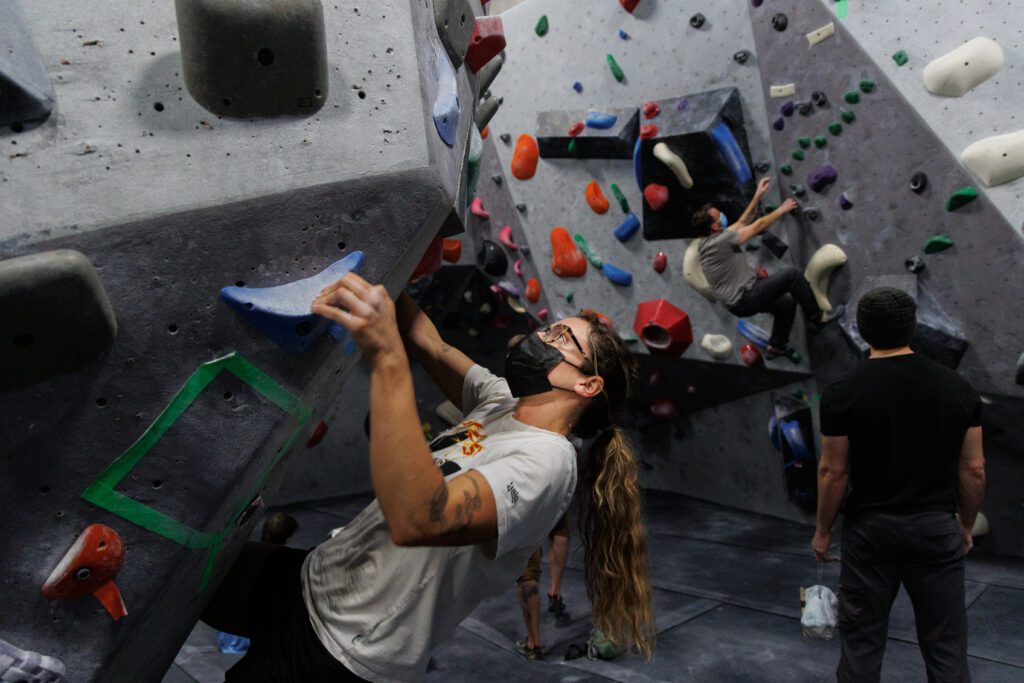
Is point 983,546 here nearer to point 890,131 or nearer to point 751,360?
point 751,360

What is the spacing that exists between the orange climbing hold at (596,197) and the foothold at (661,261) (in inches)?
17.7

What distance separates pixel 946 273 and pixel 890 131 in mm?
696

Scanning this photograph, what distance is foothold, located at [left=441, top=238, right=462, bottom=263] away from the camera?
6328mm

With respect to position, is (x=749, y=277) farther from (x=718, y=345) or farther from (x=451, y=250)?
(x=451, y=250)

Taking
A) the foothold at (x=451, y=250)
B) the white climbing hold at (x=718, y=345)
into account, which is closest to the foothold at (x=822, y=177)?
the white climbing hold at (x=718, y=345)

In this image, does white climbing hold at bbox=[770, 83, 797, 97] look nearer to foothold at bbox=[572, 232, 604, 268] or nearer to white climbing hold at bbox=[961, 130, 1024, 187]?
white climbing hold at bbox=[961, 130, 1024, 187]

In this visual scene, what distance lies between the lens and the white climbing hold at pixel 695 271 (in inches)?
187

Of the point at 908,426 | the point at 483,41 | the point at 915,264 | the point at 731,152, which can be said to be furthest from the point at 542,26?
the point at 908,426

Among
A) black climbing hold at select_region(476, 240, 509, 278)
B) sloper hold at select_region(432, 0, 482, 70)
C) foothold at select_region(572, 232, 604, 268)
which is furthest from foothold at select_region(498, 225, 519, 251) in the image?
sloper hold at select_region(432, 0, 482, 70)

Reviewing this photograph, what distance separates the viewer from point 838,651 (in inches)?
134

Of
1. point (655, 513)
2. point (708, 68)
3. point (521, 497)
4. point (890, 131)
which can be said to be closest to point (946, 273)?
point (890, 131)

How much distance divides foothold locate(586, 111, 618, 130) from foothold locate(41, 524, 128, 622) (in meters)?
4.11

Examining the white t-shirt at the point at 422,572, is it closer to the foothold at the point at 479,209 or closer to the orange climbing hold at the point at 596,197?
the orange climbing hold at the point at 596,197

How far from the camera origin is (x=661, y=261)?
5055 millimetres
